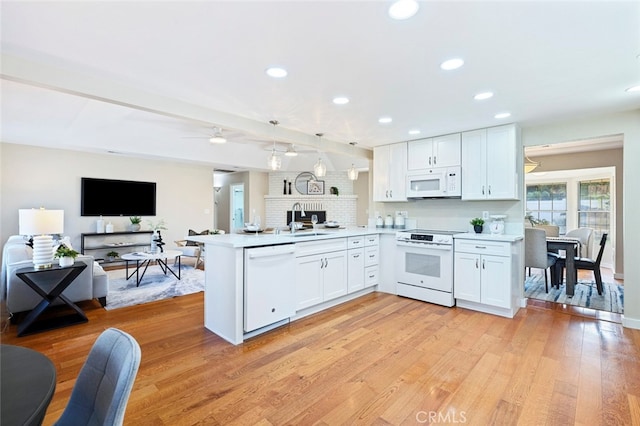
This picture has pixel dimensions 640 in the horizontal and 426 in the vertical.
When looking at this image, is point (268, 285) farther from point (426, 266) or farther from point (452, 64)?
point (452, 64)

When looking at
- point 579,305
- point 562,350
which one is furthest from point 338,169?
point 562,350

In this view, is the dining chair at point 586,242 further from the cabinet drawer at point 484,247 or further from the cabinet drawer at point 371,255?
the cabinet drawer at point 371,255

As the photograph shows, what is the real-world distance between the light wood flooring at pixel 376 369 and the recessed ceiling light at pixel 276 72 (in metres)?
2.31

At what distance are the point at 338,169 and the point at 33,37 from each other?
6843 millimetres

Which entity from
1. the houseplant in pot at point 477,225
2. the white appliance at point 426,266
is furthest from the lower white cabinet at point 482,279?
the houseplant in pot at point 477,225

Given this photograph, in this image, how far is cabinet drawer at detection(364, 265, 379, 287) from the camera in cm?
429

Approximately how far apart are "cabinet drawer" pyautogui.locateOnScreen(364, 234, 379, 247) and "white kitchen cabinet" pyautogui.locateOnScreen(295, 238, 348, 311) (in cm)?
48

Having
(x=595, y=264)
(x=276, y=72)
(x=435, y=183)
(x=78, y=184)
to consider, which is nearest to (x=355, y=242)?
(x=435, y=183)

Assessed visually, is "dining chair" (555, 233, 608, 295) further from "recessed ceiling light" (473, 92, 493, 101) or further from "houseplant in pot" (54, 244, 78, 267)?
"houseplant in pot" (54, 244, 78, 267)

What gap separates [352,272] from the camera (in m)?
4.04

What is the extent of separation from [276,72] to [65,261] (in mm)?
3049

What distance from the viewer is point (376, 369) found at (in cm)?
238

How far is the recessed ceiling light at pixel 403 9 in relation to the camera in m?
1.55

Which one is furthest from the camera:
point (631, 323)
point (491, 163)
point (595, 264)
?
point (595, 264)
